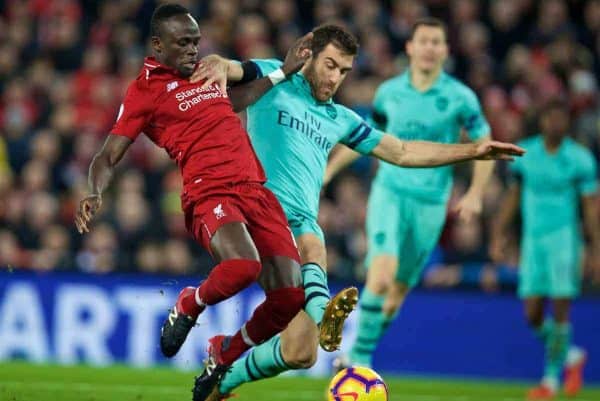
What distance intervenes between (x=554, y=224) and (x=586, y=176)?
561 mm

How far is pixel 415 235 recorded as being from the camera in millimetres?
10898

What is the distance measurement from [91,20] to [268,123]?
10.1 meters

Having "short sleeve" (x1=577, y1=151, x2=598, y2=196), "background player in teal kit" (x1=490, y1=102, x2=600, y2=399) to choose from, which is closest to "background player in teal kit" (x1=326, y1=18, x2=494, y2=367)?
"background player in teal kit" (x1=490, y1=102, x2=600, y2=399)

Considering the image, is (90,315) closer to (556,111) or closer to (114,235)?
(114,235)

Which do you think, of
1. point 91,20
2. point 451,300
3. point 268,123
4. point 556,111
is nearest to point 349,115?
point 268,123

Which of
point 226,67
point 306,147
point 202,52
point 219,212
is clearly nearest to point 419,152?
point 306,147

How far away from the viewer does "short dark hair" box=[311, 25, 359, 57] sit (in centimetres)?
833

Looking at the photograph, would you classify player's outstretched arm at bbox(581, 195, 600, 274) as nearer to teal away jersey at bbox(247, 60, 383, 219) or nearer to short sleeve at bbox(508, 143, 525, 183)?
short sleeve at bbox(508, 143, 525, 183)

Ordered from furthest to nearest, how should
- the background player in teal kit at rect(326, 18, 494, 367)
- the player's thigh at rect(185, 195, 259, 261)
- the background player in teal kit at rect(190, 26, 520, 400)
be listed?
the background player in teal kit at rect(326, 18, 494, 367)
the background player in teal kit at rect(190, 26, 520, 400)
the player's thigh at rect(185, 195, 259, 261)

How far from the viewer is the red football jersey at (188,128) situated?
25.1 feet

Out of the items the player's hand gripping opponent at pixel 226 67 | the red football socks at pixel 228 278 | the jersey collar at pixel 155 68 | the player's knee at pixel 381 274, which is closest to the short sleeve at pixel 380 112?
the player's knee at pixel 381 274

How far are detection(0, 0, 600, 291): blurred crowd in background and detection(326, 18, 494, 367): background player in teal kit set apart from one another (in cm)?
285

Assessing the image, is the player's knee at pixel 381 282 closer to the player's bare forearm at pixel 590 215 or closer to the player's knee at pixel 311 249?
→ the player's knee at pixel 311 249

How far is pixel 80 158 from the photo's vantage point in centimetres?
1562
